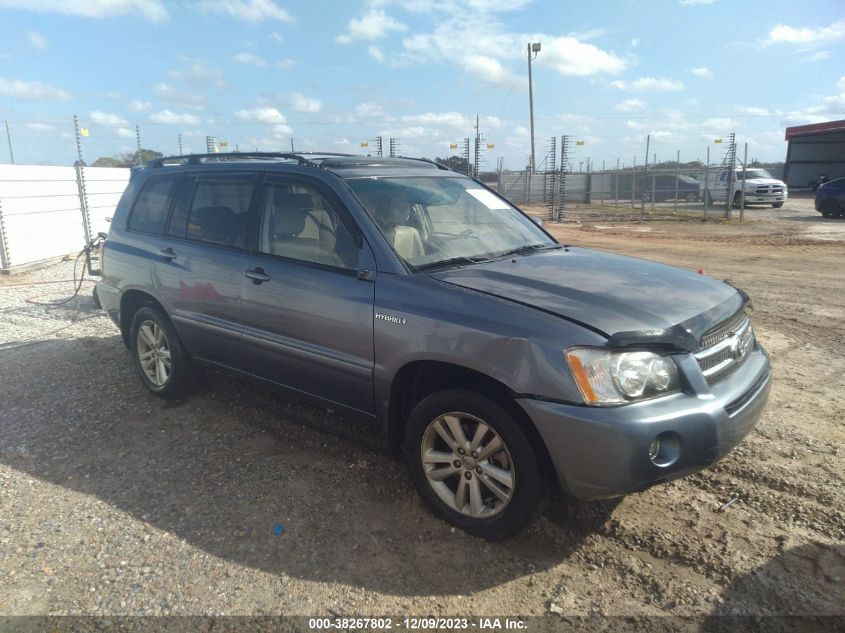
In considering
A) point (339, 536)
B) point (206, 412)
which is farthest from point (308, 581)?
point (206, 412)

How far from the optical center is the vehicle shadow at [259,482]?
9.79ft

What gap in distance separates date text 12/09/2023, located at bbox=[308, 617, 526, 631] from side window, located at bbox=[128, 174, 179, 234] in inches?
133

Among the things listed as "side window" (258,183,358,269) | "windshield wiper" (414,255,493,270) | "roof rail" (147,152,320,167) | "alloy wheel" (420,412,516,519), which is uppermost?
"roof rail" (147,152,320,167)

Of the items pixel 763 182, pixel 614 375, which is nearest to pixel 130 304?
pixel 614 375

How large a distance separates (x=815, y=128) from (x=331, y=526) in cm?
4676

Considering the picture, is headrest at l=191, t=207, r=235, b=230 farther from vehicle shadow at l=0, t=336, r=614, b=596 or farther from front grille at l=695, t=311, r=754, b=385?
front grille at l=695, t=311, r=754, b=385

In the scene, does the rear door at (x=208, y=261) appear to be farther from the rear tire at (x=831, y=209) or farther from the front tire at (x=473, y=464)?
the rear tire at (x=831, y=209)

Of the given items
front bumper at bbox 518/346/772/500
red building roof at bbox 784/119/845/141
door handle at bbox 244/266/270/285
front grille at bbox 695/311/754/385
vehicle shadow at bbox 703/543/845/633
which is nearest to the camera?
vehicle shadow at bbox 703/543/845/633

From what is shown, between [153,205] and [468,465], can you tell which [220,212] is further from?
[468,465]

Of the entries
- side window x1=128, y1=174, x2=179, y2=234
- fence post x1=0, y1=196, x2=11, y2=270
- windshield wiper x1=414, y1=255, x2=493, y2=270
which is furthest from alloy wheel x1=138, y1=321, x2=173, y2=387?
fence post x1=0, y1=196, x2=11, y2=270

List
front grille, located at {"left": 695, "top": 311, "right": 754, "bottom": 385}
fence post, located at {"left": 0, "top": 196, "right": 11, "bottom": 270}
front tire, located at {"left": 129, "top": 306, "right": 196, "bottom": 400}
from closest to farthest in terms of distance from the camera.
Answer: front grille, located at {"left": 695, "top": 311, "right": 754, "bottom": 385} < front tire, located at {"left": 129, "top": 306, "right": 196, "bottom": 400} < fence post, located at {"left": 0, "top": 196, "right": 11, "bottom": 270}

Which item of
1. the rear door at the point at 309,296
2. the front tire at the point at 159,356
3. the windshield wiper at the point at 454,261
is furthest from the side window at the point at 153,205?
the windshield wiper at the point at 454,261

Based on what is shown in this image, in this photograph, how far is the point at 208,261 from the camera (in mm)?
4320

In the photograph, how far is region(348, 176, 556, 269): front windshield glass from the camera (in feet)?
11.9
